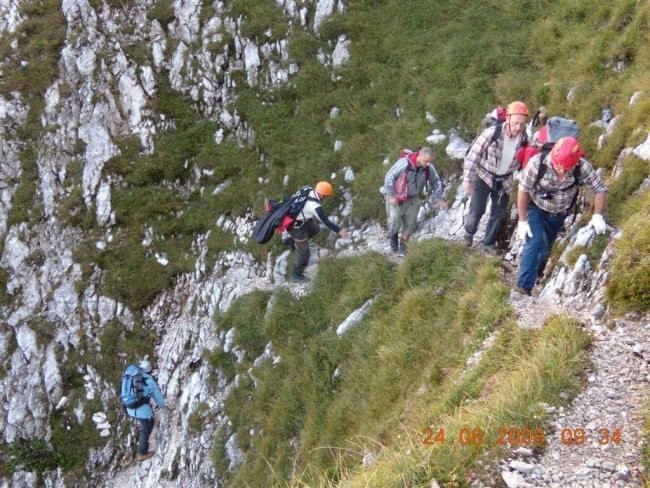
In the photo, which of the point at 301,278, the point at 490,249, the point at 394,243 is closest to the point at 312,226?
the point at 301,278

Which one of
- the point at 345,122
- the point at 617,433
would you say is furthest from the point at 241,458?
the point at 345,122

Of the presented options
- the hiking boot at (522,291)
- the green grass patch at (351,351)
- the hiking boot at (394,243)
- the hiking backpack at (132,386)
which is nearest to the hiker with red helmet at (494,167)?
the green grass patch at (351,351)

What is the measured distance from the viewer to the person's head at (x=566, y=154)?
639cm

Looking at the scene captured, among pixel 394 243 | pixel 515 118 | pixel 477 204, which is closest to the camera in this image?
pixel 515 118

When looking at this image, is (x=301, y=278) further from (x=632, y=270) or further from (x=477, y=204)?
(x=632, y=270)

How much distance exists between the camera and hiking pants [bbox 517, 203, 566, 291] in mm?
7500

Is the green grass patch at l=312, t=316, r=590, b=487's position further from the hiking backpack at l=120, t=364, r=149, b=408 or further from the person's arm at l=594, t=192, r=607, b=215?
the hiking backpack at l=120, t=364, r=149, b=408

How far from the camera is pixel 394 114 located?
14.8 meters

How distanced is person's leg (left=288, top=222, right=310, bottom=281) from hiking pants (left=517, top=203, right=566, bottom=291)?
5669mm

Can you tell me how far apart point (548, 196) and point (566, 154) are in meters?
0.89

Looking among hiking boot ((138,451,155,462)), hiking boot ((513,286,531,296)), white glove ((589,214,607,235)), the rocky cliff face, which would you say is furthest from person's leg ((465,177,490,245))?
hiking boot ((138,451,155,462))

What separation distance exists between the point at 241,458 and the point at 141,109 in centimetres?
1316

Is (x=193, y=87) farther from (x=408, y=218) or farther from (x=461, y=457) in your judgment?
(x=461, y=457)
